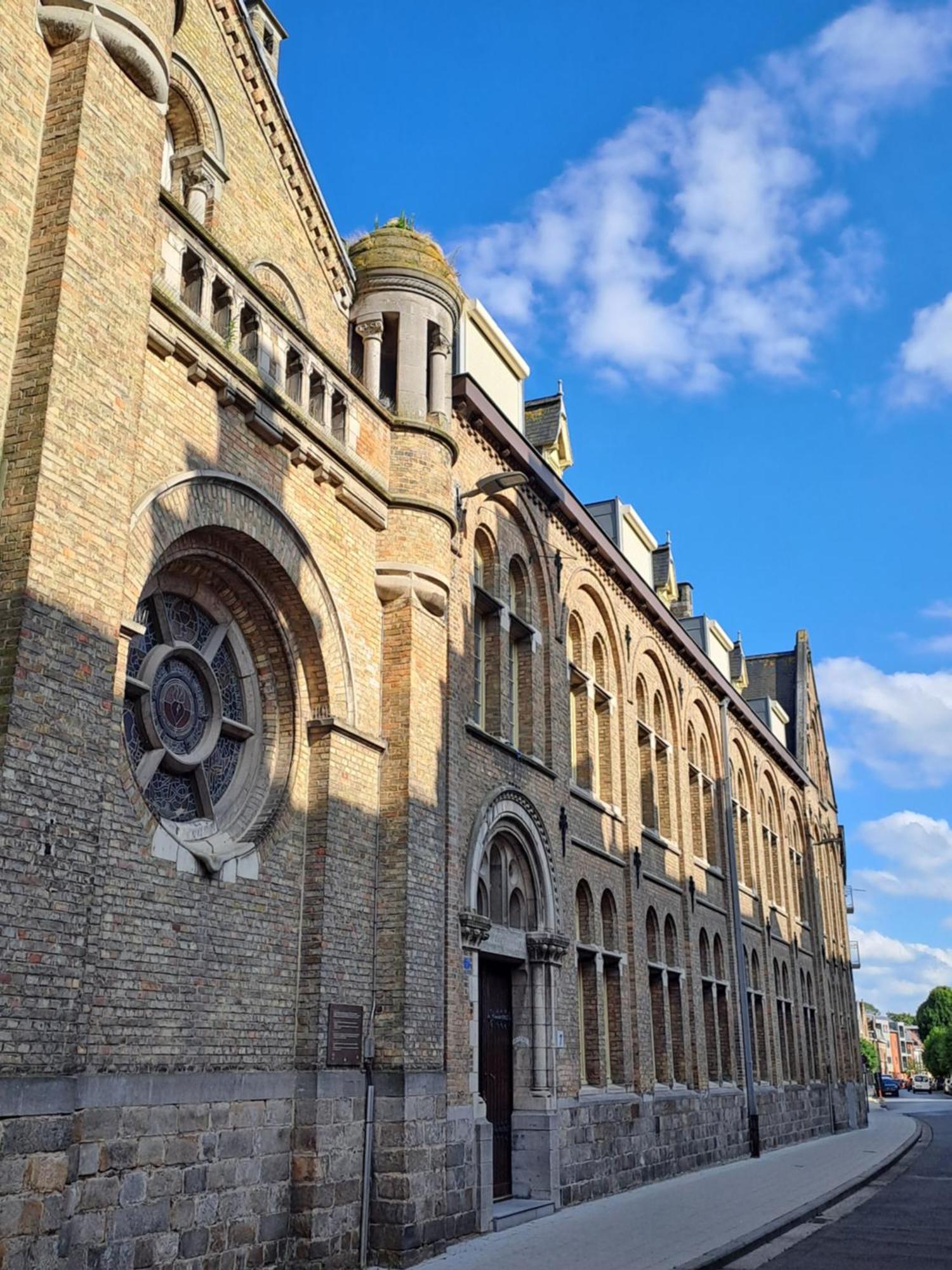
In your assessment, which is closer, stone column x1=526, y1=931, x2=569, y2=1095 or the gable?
the gable

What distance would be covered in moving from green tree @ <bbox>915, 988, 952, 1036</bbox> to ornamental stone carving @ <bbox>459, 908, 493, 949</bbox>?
11972cm

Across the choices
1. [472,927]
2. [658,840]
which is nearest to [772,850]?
[658,840]

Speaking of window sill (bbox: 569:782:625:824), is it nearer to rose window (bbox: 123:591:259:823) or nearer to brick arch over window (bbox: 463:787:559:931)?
brick arch over window (bbox: 463:787:559:931)

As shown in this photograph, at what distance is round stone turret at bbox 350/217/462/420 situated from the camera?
1355 centimetres

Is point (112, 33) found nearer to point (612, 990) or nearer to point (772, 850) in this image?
point (612, 990)

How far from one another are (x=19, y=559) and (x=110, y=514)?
2.92 ft

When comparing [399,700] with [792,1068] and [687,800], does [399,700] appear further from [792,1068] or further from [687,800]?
[792,1068]

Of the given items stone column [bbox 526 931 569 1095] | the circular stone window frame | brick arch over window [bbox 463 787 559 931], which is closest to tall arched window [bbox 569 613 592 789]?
brick arch over window [bbox 463 787 559 931]

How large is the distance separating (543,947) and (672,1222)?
3.45 meters

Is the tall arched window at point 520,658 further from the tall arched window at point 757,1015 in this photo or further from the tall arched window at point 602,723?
the tall arched window at point 757,1015

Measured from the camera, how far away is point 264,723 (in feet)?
36.1

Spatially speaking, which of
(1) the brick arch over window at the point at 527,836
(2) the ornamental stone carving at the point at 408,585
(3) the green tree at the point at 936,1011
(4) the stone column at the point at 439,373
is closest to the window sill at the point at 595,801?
(1) the brick arch over window at the point at 527,836

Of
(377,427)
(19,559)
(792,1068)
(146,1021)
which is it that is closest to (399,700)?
(377,427)

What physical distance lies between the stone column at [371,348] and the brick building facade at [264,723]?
0.13 feet
